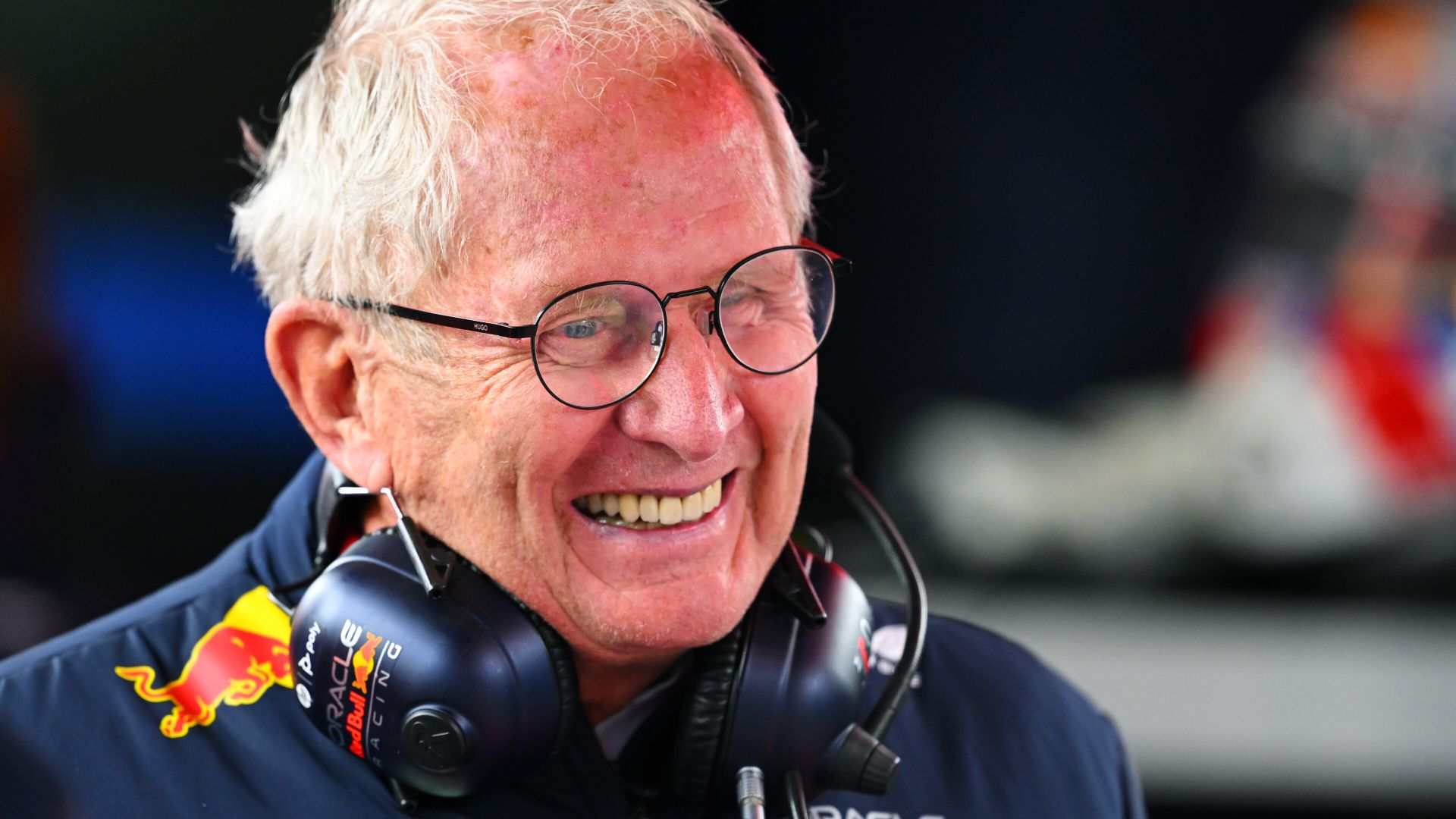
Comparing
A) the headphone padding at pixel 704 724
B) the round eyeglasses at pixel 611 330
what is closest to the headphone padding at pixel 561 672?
the headphone padding at pixel 704 724

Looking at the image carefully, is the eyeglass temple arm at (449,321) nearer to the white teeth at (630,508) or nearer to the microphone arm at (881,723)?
the white teeth at (630,508)

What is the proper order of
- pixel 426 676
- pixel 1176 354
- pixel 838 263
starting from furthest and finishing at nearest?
pixel 1176 354, pixel 838 263, pixel 426 676

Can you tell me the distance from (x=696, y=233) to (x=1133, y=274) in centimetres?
203

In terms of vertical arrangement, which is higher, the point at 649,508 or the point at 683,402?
the point at 683,402

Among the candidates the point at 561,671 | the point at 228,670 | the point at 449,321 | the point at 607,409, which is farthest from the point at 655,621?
the point at 228,670

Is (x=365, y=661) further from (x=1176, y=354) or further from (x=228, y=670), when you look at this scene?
(x=1176, y=354)

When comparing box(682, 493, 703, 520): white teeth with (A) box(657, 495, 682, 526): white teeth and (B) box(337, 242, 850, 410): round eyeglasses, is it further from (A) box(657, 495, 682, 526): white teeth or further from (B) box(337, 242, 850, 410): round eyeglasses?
(B) box(337, 242, 850, 410): round eyeglasses

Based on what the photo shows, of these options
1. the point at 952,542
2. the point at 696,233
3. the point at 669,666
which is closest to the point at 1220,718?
the point at 952,542

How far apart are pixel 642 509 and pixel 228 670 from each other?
0.45 m

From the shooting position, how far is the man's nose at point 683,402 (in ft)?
3.87

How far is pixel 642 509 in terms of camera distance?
1.24 metres

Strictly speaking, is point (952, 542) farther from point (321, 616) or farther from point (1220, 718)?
point (321, 616)

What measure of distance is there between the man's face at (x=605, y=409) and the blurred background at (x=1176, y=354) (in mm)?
1553

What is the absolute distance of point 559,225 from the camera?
1153 millimetres
